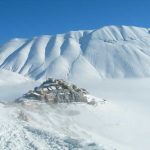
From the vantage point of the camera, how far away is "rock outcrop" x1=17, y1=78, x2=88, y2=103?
51.7 m

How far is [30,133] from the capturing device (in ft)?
87.1

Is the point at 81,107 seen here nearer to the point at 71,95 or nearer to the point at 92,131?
the point at 71,95

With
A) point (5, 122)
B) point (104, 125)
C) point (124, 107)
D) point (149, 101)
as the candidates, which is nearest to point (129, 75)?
point (149, 101)

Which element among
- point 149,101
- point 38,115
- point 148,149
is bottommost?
point 148,149

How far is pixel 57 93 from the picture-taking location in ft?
172

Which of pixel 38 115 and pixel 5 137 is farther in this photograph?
pixel 38 115

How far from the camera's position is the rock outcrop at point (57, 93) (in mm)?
51688

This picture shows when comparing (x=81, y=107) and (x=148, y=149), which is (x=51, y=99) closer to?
(x=81, y=107)

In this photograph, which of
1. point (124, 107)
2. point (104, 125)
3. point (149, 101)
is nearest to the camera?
point (104, 125)

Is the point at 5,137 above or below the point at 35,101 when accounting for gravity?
below

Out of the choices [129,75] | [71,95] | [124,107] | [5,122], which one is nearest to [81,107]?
[71,95]

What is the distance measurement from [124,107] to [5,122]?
33.2m

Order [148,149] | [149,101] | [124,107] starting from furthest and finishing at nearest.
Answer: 1. [149,101]
2. [124,107]
3. [148,149]

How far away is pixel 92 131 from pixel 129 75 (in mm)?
149328
